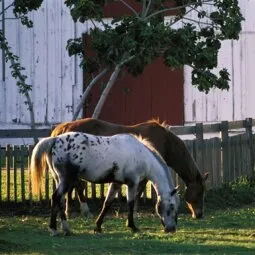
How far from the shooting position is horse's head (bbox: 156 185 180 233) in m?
13.4

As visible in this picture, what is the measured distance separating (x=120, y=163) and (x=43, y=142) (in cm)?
118

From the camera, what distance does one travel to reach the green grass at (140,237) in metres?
11.5

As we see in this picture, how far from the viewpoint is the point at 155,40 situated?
57.3ft

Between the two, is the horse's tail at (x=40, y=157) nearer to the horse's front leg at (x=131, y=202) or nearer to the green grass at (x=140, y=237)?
the green grass at (x=140, y=237)

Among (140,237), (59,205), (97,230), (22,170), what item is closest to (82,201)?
(22,170)

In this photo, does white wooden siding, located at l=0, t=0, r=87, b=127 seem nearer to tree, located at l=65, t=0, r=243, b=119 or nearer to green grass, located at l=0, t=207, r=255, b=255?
tree, located at l=65, t=0, r=243, b=119

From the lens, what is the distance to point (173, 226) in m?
13.4

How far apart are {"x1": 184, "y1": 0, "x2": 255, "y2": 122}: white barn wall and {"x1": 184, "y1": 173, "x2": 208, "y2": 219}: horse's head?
9.59 m

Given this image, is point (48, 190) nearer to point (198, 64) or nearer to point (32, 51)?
point (198, 64)

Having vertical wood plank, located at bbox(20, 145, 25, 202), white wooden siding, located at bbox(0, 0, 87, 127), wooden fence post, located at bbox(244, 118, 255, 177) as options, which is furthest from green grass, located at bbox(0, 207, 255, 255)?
white wooden siding, located at bbox(0, 0, 87, 127)

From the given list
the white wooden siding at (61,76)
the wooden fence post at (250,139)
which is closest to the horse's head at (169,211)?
the wooden fence post at (250,139)

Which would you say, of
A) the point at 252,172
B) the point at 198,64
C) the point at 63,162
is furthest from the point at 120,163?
the point at 252,172

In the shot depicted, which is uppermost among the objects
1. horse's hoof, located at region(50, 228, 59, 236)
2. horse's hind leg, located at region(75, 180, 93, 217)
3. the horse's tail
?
the horse's tail

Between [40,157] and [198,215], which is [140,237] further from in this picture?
[198,215]
